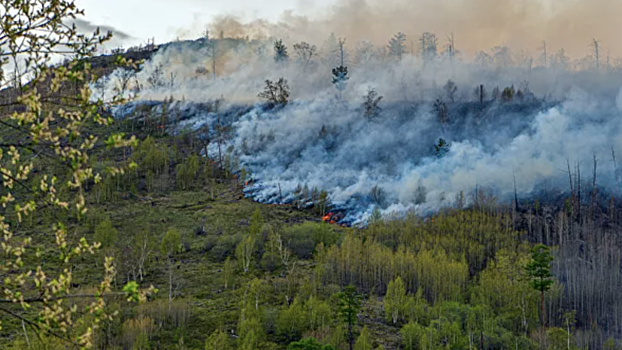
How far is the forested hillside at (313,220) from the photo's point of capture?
25.2 feet

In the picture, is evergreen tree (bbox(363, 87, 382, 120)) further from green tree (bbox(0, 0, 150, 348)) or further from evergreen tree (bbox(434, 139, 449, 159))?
green tree (bbox(0, 0, 150, 348))

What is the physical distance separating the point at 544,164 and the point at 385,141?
153 feet

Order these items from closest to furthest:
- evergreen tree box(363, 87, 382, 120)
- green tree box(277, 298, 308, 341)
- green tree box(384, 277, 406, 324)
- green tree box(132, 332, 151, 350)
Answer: green tree box(132, 332, 151, 350)
green tree box(277, 298, 308, 341)
green tree box(384, 277, 406, 324)
evergreen tree box(363, 87, 382, 120)

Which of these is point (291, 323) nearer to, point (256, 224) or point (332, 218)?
point (256, 224)

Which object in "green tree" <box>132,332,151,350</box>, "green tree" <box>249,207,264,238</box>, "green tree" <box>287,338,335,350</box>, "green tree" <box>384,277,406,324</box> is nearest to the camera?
"green tree" <box>287,338,335,350</box>

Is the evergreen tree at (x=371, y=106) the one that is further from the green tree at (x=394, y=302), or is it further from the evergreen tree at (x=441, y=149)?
the green tree at (x=394, y=302)

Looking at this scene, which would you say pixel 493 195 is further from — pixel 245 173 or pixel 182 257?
pixel 182 257

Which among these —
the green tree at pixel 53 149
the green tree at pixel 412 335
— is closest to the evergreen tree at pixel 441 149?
the green tree at pixel 412 335

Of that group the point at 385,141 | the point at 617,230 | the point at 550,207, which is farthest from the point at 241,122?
the point at 617,230

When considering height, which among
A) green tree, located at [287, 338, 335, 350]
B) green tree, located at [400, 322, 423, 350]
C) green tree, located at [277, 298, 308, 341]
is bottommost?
green tree, located at [400, 322, 423, 350]

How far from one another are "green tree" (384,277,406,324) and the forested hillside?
1.05 feet

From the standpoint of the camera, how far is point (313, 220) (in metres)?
135

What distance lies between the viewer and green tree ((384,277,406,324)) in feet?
259

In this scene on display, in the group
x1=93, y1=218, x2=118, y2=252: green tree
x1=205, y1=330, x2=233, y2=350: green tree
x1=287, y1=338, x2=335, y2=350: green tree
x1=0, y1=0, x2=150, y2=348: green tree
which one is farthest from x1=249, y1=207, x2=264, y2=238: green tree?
x1=0, y1=0, x2=150, y2=348: green tree
